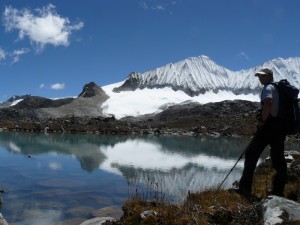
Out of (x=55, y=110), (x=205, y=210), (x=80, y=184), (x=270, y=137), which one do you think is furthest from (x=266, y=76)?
(x=55, y=110)

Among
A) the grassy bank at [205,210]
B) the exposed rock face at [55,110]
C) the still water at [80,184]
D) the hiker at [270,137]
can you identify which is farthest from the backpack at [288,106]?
the exposed rock face at [55,110]

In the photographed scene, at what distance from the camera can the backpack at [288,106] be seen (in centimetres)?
898

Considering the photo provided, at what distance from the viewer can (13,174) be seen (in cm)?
2370

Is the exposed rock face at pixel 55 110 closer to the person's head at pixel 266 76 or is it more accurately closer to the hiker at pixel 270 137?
the hiker at pixel 270 137

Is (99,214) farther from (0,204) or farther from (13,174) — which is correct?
(13,174)

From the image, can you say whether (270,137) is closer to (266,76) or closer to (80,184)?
(266,76)

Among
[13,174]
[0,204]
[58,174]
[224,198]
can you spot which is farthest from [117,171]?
[224,198]

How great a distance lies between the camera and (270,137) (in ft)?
30.6

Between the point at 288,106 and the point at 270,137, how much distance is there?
2.62ft

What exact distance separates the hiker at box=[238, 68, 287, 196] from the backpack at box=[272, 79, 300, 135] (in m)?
0.09

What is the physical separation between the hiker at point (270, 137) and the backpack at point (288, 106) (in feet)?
0.29

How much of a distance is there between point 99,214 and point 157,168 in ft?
49.6

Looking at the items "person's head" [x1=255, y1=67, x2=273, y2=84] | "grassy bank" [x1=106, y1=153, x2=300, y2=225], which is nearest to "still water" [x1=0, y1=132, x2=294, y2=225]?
"grassy bank" [x1=106, y1=153, x2=300, y2=225]

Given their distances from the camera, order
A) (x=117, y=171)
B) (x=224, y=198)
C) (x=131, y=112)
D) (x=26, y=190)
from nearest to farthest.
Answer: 1. (x=224, y=198)
2. (x=26, y=190)
3. (x=117, y=171)
4. (x=131, y=112)
